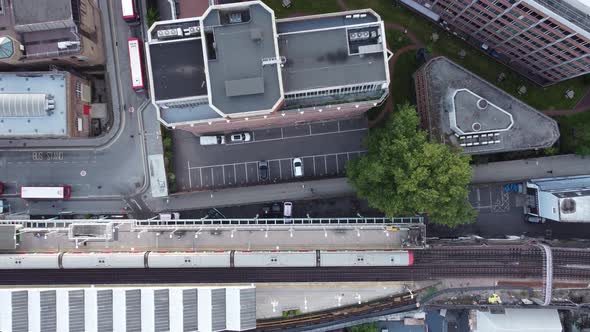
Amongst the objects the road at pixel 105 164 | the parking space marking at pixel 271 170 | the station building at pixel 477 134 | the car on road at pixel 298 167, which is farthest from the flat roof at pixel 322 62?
the road at pixel 105 164

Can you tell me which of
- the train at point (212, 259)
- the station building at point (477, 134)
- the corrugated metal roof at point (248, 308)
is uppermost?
the station building at point (477, 134)

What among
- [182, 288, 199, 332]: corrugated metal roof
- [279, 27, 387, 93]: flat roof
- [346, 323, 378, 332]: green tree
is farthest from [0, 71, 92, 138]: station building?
[346, 323, 378, 332]: green tree

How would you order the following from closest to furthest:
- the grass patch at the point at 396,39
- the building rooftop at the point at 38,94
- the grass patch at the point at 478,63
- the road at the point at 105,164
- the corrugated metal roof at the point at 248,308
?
the corrugated metal roof at the point at 248,308 → the building rooftop at the point at 38,94 → the grass patch at the point at 478,63 → the grass patch at the point at 396,39 → the road at the point at 105,164

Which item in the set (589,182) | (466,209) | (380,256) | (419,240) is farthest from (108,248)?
(589,182)

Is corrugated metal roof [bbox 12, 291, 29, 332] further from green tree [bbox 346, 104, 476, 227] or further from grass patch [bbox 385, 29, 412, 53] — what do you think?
grass patch [bbox 385, 29, 412, 53]

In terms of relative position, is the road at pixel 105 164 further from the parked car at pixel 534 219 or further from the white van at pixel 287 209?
the parked car at pixel 534 219

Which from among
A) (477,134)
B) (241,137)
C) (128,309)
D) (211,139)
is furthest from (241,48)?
(128,309)

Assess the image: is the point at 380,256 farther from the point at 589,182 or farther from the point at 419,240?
the point at 589,182
